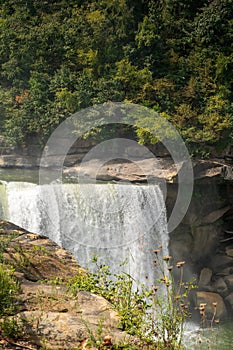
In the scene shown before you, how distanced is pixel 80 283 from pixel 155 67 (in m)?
15.5

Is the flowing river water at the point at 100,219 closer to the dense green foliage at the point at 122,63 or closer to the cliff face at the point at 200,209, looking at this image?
the cliff face at the point at 200,209

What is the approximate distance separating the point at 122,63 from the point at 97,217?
7.58 m

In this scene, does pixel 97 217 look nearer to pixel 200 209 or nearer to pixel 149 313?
pixel 200 209

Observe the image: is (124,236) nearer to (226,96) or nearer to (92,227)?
(92,227)

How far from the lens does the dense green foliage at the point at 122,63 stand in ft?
59.2

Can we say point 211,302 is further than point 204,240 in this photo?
No

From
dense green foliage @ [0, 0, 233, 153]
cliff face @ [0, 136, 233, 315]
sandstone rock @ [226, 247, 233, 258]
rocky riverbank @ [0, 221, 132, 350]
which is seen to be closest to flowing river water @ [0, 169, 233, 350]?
cliff face @ [0, 136, 233, 315]

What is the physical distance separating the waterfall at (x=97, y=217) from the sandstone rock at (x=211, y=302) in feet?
6.59

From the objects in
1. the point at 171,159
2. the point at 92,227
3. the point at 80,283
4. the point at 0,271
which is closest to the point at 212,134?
the point at 171,159

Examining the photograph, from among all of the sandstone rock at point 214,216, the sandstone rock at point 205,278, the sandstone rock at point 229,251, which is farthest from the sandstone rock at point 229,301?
the sandstone rock at point 214,216

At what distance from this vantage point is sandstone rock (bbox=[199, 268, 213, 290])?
16.0 m

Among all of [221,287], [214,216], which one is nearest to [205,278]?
[221,287]

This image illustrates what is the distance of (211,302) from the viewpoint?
14820mm

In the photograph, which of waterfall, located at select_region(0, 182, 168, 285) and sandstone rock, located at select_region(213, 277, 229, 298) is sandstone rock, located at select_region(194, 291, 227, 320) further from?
waterfall, located at select_region(0, 182, 168, 285)
